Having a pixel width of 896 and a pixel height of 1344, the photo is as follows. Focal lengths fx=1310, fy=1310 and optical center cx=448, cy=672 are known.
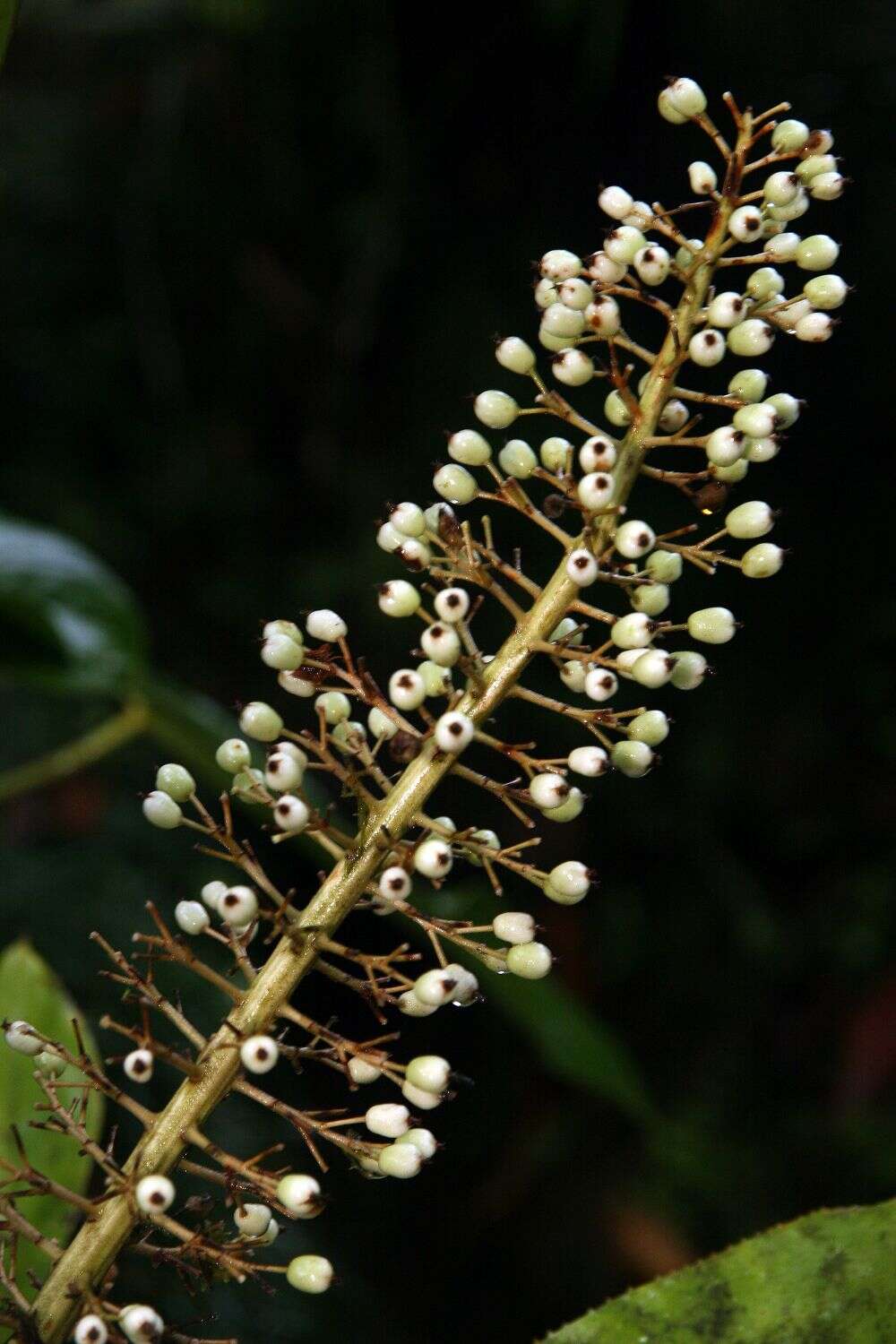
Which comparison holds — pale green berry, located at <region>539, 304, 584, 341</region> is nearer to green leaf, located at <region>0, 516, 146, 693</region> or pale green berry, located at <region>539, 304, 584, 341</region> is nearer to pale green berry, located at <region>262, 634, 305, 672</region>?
pale green berry, located at <region>262, 634, 305, 672</region>

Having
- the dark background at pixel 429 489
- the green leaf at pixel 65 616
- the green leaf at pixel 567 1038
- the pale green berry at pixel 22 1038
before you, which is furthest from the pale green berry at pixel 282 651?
the dark background at pixel 429 489

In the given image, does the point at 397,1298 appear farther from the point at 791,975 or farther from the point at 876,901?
the point at 876,901

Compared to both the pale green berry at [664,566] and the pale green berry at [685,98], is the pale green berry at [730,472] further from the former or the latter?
→ the pale green berry at [685,98]

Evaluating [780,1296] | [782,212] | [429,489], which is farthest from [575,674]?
[429,489]

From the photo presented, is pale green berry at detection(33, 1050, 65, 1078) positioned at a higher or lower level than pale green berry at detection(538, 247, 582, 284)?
lower

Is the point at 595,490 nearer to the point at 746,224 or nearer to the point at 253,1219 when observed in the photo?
the point at 746,224

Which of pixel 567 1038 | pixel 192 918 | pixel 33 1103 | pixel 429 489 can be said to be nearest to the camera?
pixel 192 918

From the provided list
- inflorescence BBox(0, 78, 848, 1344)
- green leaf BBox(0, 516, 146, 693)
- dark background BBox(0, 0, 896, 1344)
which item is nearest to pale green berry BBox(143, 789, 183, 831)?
inflorescence BBox(0, 78, 848, 1344)
